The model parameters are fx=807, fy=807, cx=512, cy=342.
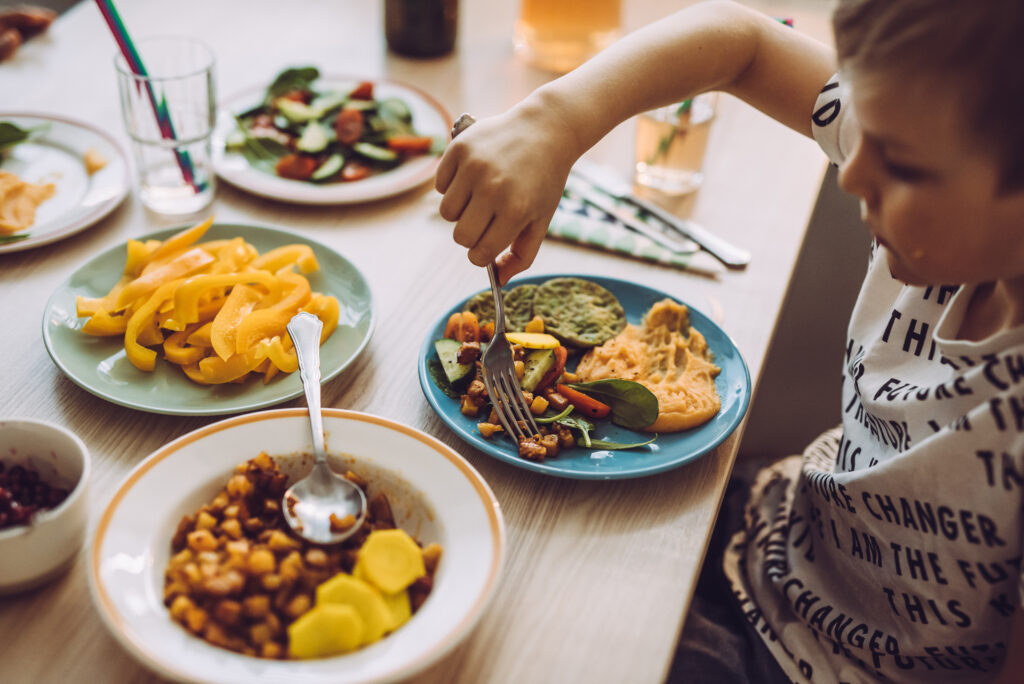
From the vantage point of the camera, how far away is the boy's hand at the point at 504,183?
2.99 feet

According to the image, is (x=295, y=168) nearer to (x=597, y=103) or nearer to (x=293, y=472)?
(x=597, y=103)

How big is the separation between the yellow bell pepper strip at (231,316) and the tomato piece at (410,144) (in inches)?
20.0

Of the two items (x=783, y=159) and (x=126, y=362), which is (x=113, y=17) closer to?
(x=126, y=362)

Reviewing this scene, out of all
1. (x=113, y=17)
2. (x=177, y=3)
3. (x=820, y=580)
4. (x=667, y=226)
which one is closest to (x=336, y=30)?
(x=177, y=3)

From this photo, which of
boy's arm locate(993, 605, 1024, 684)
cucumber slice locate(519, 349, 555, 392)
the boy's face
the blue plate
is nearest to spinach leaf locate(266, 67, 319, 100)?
the blue plate

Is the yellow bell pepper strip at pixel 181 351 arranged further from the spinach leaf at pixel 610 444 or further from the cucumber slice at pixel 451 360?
the spinach leaf at pixel 610 444

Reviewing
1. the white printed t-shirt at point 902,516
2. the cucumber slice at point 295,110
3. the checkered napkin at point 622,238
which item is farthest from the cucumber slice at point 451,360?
the cucumber slice at point 295,110

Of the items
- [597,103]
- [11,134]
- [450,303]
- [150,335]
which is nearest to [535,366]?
[450,303]

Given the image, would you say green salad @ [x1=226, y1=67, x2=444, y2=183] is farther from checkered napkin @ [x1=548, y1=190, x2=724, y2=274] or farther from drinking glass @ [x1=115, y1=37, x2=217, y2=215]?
checkered napkin @ [x1=548, y1=190, x2=724, y2=274]

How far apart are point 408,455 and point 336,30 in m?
1.38

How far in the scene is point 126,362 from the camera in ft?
3.11

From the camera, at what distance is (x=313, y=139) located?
4.60 feet

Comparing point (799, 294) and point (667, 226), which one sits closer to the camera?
point (667, 226)

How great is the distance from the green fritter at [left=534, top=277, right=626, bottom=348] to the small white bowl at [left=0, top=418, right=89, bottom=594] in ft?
1.80
